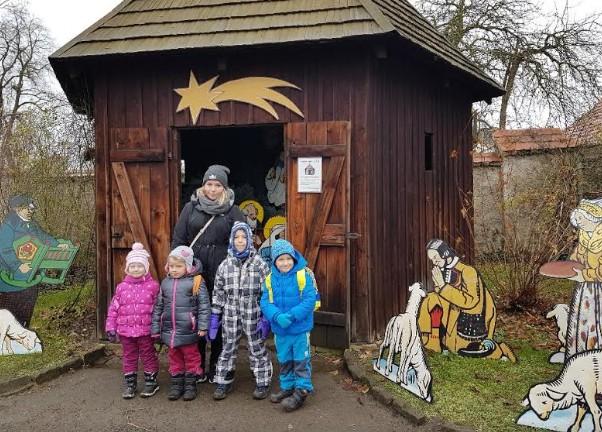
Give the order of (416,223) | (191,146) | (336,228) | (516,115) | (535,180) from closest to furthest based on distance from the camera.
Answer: (336,228), (416,223), (191,146), (535,180), (516,115)

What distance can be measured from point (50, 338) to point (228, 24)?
414 centimetres

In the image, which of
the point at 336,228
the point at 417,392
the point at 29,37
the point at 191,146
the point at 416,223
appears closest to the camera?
the point at 417,392

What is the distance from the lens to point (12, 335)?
18.9 ft

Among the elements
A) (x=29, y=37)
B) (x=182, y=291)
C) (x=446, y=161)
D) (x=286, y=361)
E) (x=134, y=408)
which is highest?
(x=29, y=37)

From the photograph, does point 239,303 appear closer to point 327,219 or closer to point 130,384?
point 130,384

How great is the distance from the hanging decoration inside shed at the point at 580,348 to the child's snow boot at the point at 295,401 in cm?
163

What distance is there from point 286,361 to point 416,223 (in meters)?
3.16

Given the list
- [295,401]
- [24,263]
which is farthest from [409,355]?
[24,263]

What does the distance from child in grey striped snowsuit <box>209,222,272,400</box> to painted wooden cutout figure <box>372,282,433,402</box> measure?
107 cm

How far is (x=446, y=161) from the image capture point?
811 centimetres

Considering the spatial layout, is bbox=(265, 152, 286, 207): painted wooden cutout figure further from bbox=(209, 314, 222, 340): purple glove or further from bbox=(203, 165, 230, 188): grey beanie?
bbox=(209, 314, 222, 340): purple glove

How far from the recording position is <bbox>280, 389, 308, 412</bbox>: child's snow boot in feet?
14.5

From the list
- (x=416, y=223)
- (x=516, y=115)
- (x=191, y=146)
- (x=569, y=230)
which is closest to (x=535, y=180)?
(x=516, y=115)

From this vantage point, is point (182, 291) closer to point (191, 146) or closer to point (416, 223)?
point (416, 223)
